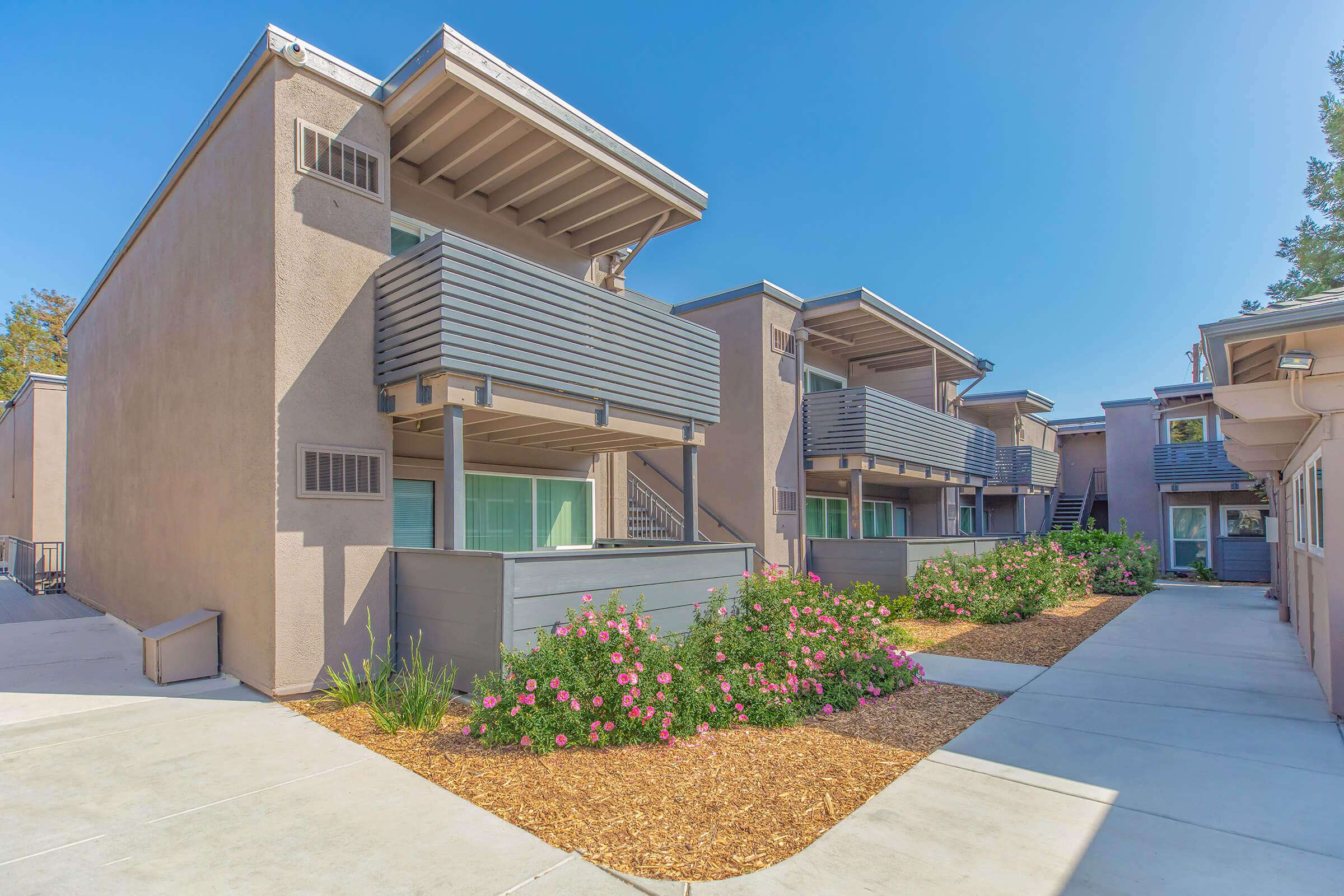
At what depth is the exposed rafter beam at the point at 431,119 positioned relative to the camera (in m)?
7.15

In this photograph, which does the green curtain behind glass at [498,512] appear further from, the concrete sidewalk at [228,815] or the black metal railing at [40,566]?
the black metal railing at [40,566]

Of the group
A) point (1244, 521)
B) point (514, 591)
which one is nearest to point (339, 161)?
point (514, 591)

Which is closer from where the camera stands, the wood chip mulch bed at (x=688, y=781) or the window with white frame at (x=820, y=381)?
the wood chip mulch bed at (x=688, y=781)

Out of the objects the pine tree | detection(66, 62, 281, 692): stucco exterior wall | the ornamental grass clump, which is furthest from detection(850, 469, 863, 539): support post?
the pine tree

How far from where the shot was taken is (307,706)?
608 centimetres

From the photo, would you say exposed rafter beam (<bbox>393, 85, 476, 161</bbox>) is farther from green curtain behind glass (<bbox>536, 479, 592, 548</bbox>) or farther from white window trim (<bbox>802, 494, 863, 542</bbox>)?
white window trim (<bbox>802, 494, 863, 542</bbox>)

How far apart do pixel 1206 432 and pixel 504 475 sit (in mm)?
22953

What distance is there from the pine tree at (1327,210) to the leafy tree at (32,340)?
4502 cm

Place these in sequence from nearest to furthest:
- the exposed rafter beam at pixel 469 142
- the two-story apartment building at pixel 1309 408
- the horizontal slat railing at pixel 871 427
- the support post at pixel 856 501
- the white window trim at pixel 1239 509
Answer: the two-story apartment building at pixel 1309 408, the exposed rafter beam at pixel 469 142, the horizontal slat railing at pixel 871 427, the support post at pixel 856 501, the white window trim at pixel 1239 509

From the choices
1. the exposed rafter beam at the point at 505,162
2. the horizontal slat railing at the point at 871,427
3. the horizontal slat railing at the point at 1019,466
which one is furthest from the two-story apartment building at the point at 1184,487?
the exposed rafter beam at the point at 505,162

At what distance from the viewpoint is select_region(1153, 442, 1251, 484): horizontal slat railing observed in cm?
2008

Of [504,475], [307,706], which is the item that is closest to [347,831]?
[307,706]

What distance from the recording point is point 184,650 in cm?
684

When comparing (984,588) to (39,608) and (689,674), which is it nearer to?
(689,674)
